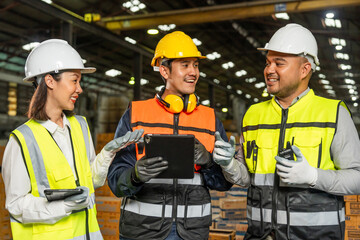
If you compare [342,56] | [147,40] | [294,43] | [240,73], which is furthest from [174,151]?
[240,73]

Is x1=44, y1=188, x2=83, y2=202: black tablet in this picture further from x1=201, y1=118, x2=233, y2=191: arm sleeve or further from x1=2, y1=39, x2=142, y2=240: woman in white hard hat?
x1=201, y1=118, x2=233, y2=191: arm sleeve

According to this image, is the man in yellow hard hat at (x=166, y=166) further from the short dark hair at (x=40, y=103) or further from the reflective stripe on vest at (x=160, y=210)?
the short dark hair at (x=40, y=103)

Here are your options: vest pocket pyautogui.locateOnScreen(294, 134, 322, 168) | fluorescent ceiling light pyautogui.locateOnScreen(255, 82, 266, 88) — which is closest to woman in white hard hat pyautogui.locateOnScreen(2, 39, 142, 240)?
vest pocket pyautogui.locateOnScreen(294, 134, 322, 168)

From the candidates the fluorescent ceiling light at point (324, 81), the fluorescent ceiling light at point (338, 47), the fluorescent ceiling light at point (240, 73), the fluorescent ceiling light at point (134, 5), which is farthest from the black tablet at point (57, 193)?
the fluorescent ceiling light at point (324, 81)

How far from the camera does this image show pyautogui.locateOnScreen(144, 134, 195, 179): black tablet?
2229 mm

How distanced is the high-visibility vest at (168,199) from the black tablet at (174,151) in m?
0.27

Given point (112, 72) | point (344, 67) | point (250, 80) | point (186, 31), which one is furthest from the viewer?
point (250, 80)

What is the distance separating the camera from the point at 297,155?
2166 mm

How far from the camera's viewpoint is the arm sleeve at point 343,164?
2197mm

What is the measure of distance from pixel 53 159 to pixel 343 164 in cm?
178

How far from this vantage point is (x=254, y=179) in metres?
2.51

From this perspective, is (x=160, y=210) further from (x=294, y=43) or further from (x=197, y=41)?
(x=197, y=41)

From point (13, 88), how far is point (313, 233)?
15.6 m

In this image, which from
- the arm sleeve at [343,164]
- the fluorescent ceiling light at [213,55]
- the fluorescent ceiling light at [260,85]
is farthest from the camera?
the fluorescent ceiling light at [260,85]
